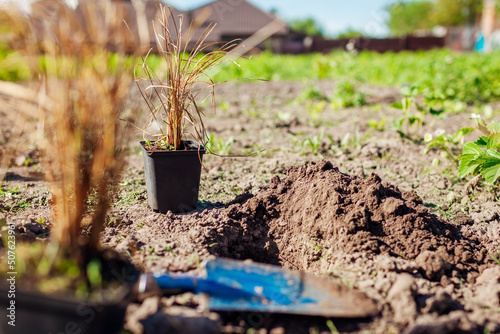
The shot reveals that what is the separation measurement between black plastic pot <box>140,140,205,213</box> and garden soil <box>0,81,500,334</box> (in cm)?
10

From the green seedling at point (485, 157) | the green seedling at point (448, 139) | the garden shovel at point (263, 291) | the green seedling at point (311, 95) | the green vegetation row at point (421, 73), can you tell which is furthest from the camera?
the green seedling at point (311, 95)

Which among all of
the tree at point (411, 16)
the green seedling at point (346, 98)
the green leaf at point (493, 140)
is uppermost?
the tree at point (411, 16)

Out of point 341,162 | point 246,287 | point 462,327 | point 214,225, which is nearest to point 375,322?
point 462,327

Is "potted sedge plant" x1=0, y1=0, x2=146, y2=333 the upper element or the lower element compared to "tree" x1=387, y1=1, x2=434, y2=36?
lower

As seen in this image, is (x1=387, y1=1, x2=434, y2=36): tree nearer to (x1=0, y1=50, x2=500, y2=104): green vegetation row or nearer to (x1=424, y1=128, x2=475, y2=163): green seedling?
(x1=0, y1=50, x2=500, y2=104): green vegetation row

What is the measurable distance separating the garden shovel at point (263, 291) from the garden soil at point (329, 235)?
74mm

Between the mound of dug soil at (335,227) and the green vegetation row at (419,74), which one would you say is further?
the green vegetation row at (419,74)

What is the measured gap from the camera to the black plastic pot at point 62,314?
4.14ft

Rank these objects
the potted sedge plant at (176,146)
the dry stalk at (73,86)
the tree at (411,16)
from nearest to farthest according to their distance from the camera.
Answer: the dry stalk at (73,86)
the potted sedge plant at (176,146)
the tree at (411,16)

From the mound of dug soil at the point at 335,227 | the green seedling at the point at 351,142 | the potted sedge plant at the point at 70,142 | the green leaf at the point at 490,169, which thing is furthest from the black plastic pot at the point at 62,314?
the green seedling at the point at 351,142

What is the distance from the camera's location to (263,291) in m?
1.64

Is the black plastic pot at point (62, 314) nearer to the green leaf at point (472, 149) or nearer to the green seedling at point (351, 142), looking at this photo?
the green leaf at point (472, 149)

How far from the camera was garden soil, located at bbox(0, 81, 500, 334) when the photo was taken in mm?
1660

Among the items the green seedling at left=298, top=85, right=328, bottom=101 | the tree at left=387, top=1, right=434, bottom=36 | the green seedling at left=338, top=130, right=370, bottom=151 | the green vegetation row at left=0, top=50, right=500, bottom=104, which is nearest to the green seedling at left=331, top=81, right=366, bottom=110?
the green vegetation row at left=0, top=50, right=500, bottom=104
